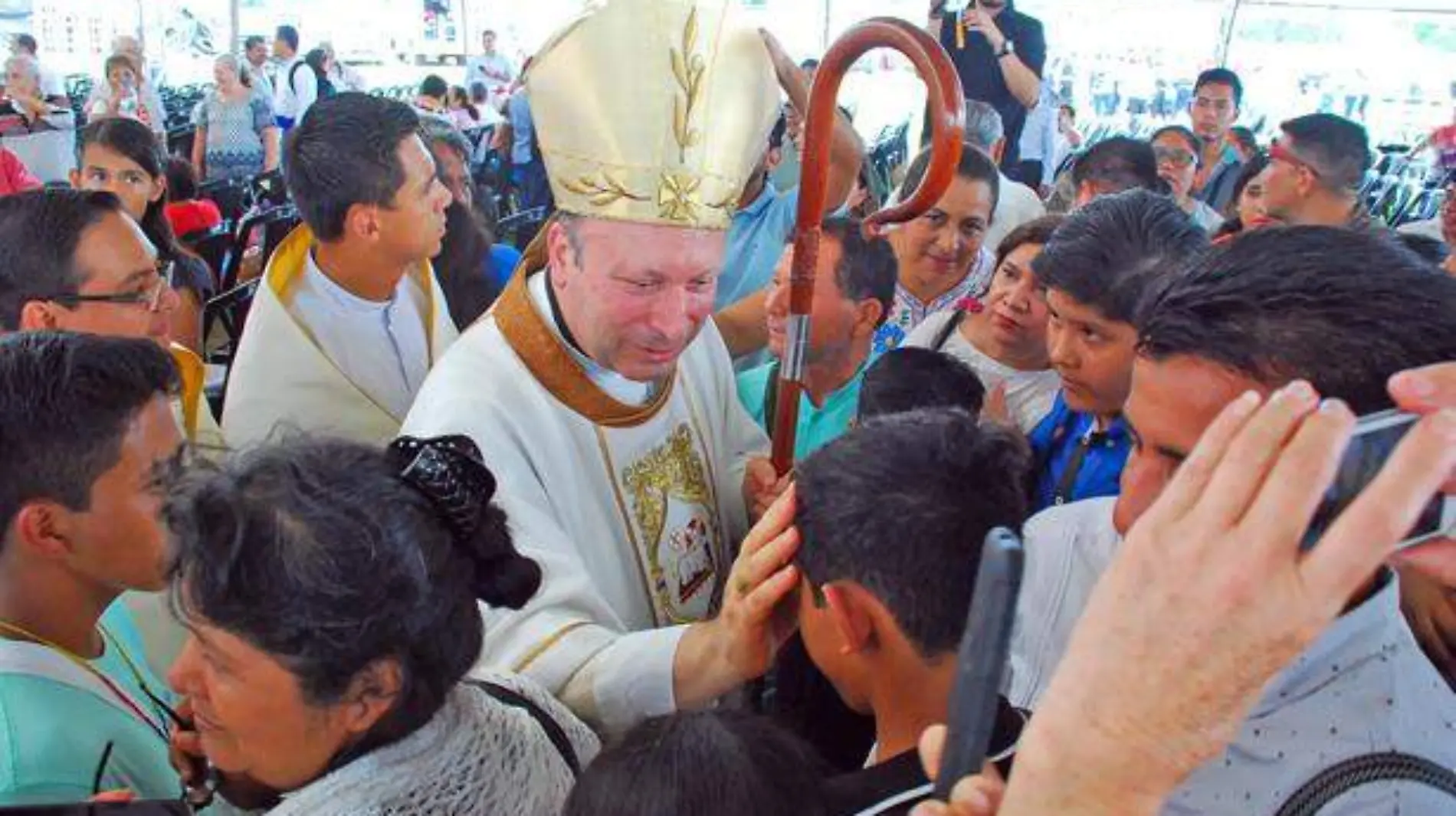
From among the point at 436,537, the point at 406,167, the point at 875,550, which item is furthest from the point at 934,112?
the point at 406,167

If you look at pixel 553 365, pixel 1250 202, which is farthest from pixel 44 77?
pixel 553 365

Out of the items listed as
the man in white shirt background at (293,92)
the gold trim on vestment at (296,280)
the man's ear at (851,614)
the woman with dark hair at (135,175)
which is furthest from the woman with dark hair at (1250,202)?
the man in white shirt background at (293,92)

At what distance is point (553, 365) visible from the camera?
195cm

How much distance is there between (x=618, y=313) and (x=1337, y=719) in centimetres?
121

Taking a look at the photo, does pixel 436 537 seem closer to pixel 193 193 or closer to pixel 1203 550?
pixel 1203 550

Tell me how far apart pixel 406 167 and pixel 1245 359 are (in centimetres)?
217

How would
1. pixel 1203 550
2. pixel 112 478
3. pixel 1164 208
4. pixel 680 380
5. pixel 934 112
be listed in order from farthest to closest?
pixel 680 380 < pixel 1164 208 < pixel 934 112 < pixel 112 478 < pixel 1203 550

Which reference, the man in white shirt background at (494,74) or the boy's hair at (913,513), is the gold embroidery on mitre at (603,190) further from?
the man in white shirt background at (494,74)

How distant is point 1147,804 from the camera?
579 millimetres

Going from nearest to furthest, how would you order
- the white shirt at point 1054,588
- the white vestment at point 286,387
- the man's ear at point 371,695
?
the man's ear at point 371,695, the white shirt at point 1054,588, the white vestment at point 286,387

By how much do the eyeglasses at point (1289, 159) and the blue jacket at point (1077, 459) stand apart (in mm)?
1902

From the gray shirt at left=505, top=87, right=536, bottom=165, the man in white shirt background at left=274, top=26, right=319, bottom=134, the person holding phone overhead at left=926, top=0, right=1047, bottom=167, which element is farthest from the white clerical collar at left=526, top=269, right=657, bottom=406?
the man in white shirt background at left=274, top=26, right=319, bottom=134

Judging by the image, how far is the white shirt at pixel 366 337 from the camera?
2.66 meters

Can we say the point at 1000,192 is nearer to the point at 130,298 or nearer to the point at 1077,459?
the point at 1077,459
